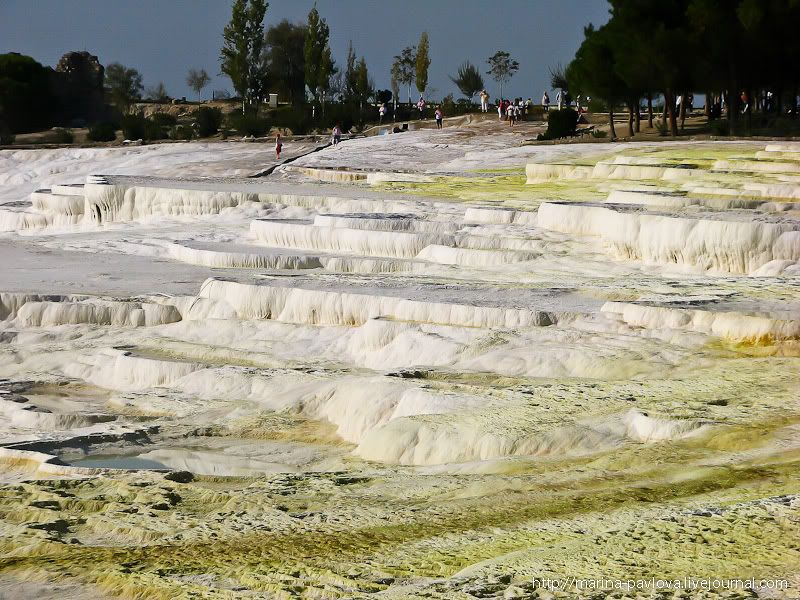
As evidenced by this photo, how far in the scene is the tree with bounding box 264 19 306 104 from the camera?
152ft

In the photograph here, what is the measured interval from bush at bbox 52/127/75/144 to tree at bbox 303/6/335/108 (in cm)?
709

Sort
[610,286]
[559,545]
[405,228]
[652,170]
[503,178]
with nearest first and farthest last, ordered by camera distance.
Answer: [559,545] < [610,286] < [405,228] < [652,170] < [503,178]

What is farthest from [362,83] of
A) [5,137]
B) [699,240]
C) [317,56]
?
[699,240]

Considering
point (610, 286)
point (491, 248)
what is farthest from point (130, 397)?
point (491, 248)

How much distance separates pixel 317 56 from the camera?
126 feet

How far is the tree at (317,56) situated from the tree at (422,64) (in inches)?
147

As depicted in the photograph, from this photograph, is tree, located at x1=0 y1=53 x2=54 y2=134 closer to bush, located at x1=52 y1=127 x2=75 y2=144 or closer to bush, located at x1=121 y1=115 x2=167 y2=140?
bush, located at x1=52 y1=127 x2=75 y2=144

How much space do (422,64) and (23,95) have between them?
12.6 metres

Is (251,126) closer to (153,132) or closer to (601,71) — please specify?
(153,132)

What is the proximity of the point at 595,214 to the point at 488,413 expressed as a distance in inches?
251

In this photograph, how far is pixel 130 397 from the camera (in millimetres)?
9125

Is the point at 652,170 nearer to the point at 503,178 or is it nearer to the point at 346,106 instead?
the point at 503,178

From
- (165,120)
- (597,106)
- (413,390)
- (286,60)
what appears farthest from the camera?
(286,60)

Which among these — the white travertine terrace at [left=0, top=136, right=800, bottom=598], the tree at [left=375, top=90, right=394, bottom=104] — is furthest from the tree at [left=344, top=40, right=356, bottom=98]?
the white travertine terrace at [left=0, top=136, right=800, bottom=598]
